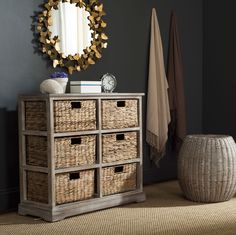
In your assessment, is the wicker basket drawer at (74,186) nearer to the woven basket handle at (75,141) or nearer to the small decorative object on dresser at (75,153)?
the small decorative object on dresser at (75,153)

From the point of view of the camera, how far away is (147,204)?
3.61 m

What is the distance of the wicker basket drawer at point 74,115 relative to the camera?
10.4 ft

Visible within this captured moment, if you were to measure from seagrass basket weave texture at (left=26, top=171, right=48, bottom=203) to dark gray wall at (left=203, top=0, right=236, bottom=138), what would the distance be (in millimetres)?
2286

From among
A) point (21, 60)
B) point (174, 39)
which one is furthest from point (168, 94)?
point (21, 60)

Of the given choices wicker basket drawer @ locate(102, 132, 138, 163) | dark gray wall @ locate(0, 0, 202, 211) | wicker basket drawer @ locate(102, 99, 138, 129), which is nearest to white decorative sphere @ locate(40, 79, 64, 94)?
dark gray wall @ locate(0, 0, 202, 211)

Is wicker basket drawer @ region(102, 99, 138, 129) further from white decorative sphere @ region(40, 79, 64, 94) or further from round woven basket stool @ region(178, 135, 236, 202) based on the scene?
round woven basket stool @ region(178, 135, 236, 202)

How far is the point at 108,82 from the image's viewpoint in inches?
152

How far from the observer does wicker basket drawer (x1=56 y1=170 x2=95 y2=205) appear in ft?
10.5

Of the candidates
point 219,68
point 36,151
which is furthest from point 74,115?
point 219,68

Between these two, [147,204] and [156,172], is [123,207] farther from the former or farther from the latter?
[156,172]

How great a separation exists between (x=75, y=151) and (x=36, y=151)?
27 centimetres

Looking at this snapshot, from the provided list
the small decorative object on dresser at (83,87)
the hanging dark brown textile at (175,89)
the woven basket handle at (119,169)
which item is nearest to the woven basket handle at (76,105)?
the small decorative object on dresser at (83,87)

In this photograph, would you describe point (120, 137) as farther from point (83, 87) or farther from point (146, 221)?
point (146, 221)

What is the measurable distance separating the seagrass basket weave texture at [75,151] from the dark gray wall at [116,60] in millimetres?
439
